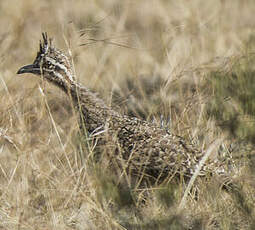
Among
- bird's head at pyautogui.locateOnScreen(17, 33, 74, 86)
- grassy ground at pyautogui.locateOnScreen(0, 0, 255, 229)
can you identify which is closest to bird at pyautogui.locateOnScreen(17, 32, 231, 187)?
bird's head at pyautogui.locateOnScreen(17, 33, 74, 86)

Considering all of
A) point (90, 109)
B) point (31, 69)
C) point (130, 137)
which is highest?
point (31, 69)

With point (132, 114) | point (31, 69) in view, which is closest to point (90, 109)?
point (31, 69)

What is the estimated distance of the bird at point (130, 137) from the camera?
486 centimetres

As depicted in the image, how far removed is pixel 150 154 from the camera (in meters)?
4.91

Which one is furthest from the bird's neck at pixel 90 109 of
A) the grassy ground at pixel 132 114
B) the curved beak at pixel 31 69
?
the curved beak at pixel 31 69

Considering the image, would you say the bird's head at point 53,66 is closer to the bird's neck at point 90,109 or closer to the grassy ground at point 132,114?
the bird's neck at point 90,109

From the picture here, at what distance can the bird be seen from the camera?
4.86 metres

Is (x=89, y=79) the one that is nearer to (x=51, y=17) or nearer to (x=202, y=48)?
(x=202, y=48)

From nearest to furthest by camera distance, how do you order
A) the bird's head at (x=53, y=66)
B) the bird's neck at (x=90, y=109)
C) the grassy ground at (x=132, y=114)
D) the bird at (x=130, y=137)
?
the grassy ground at (x=132, y=114) → the bird at (x=130, y=137) → the bird's neck at (x=90, y=109) → the bird's head at (x=53, y=66)

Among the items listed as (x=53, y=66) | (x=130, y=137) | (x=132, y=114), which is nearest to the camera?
(x=130, y=137)

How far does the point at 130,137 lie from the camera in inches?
200

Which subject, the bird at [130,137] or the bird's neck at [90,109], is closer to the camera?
the bird at [130,137]

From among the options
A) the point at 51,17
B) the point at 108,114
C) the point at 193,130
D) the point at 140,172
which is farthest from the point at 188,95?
the point at 51,17

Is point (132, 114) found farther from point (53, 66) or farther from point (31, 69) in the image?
point (31, 69)
